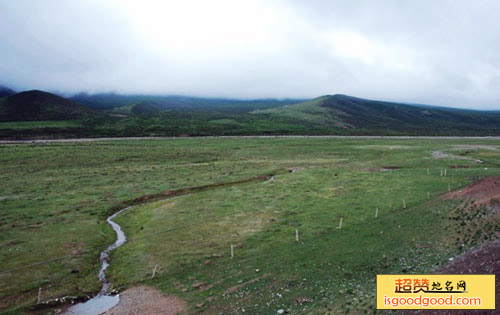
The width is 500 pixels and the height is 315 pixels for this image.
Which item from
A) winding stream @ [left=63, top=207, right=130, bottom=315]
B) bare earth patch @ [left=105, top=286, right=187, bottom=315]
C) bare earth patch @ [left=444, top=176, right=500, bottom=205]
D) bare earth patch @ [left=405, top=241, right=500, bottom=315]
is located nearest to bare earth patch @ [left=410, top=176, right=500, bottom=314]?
bare earth patch @ [left=405, top=241, right=500, bottom=315]

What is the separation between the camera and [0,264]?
3847 cm

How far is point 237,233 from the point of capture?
4706 centimetres

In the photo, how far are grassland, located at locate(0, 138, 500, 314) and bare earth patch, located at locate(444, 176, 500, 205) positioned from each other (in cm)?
264

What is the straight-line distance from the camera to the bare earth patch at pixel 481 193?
45.9m

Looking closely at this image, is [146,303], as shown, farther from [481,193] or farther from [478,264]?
[481,193]

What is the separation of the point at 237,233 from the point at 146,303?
17.2 m

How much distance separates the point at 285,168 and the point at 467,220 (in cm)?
6048

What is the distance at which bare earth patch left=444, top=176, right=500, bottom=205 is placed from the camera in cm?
4588

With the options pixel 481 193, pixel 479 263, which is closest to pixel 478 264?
pixel 479 263

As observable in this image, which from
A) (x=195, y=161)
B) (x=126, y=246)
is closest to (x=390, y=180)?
(x=126, y=246)

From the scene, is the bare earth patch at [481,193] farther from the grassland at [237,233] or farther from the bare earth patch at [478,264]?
the bare earth patch at [478,264]

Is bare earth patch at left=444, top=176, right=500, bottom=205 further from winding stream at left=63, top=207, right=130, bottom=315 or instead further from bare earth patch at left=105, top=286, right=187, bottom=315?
winding stream at left=63, top=207, right=130, bottom=315

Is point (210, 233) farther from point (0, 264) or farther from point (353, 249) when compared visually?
point (0, 264)

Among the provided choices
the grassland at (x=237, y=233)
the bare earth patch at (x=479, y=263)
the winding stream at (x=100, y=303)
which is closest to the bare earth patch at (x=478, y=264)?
the bare earth patch at (x=479, y=263)
